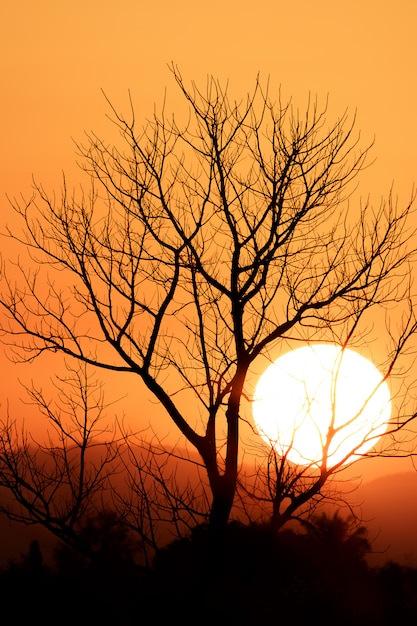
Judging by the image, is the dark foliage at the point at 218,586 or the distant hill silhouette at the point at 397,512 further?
the distant hill silhouette at the point at 397,512

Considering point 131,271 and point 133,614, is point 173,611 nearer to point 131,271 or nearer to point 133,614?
point 133,614

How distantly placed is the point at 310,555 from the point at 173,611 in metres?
6.22

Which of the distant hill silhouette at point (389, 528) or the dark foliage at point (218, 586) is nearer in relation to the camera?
the dark foliage at point (218, 586)

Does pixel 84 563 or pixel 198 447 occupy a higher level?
Result: pixel 198 447

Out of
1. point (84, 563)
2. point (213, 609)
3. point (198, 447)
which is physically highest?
point (198, 447)

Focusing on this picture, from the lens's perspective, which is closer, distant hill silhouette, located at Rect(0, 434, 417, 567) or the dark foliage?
the dark foliage

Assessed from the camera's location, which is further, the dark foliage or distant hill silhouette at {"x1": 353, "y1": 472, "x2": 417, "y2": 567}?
distant hill silhouette at {"x1": 353, "y1": 472, "x2": 417, "y2": 567}

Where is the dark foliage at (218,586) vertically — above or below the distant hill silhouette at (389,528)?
below

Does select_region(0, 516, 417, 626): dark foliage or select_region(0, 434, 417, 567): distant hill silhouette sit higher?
select_region(0, 434, 417, 567): distant hill silhouette

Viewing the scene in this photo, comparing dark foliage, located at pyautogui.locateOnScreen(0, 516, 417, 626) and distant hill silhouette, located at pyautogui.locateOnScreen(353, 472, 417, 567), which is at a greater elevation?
distant hill silhouette, located at pyautogui.locateOnScreen(353, 472, 417, 567)

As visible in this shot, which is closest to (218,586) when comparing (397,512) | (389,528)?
(389,528)

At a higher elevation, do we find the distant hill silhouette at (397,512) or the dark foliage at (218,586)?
the distant hill silhouette at (397,512)

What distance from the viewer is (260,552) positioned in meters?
8.70

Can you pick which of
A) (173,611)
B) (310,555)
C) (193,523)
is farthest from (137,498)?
(310,555)
